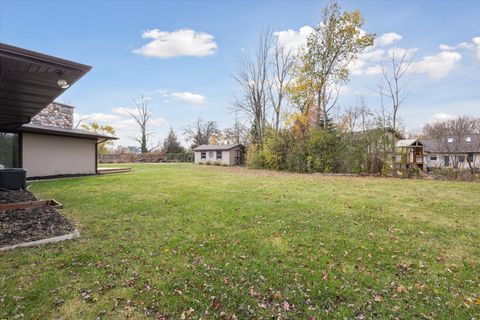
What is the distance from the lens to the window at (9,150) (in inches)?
426

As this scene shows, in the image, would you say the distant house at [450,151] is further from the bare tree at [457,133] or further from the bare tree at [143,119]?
the bare tree at [143,119]

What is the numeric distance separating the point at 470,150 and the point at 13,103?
3500 centimetres

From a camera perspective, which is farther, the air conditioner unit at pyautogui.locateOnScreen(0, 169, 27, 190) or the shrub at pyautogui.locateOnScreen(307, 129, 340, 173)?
the shrub at pyautogui.locateOnScreen(307, 129, 340, 173)

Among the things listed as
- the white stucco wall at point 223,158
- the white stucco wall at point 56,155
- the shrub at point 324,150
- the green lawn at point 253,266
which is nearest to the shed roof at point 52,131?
the white stucco wall at point 56,155

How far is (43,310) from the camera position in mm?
2182

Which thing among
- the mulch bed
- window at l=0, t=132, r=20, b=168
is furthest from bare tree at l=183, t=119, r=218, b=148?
the mulch bed

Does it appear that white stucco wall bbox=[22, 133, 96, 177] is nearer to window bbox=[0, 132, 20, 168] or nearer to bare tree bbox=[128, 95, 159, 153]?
window bbox=[0, 132, 20, 168]

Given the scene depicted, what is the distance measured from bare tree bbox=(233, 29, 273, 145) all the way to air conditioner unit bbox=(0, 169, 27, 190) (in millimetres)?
18079

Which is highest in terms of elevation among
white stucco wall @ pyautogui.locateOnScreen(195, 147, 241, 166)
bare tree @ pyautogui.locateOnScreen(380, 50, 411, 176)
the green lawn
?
bare tree @ pyautogui.locateOnScreen(380, 50, 411, 176)

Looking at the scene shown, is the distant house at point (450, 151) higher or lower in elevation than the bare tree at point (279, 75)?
lower

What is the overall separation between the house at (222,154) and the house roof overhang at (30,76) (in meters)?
20.7

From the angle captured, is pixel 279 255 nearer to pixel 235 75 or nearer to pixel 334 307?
pixel 334 307

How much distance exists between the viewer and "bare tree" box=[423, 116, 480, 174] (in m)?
25.1

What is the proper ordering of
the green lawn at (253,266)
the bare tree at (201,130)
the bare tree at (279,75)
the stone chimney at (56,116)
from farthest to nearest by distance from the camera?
the bare tree at (201,130) < the bare tree at (279,75) < the stone chimney at (56,116) < the green lawn at (253,266)
